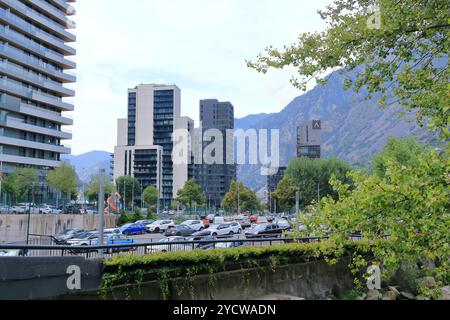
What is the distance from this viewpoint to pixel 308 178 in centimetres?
7731

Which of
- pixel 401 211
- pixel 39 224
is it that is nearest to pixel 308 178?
pixel 39 224

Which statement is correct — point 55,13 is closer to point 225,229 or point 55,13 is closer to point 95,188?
point 95,188

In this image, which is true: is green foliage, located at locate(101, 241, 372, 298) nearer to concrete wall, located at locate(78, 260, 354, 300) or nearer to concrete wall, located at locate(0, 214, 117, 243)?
concrete wall, located at locate(78, 260, 354, 300)

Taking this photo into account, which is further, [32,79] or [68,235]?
[32,79]

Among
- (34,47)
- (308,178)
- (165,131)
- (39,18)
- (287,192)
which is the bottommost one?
(287,192)

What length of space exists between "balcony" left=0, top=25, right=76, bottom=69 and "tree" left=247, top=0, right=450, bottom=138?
2807 inches

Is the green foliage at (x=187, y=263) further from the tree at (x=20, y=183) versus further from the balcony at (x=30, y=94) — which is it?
the balcony at (x=30, y=94)

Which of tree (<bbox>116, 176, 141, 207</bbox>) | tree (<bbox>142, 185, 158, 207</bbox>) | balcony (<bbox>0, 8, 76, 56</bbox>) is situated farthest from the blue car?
tree (<bbox>142, 185, 158, 207</bbox>)

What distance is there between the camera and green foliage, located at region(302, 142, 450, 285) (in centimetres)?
543

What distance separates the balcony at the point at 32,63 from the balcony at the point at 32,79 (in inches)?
50.4

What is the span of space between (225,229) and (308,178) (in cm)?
3637

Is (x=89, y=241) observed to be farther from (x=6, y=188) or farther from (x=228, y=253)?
(x=6, y=188)

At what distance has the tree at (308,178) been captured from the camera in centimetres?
7600

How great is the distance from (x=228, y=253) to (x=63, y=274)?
19.0 ft
